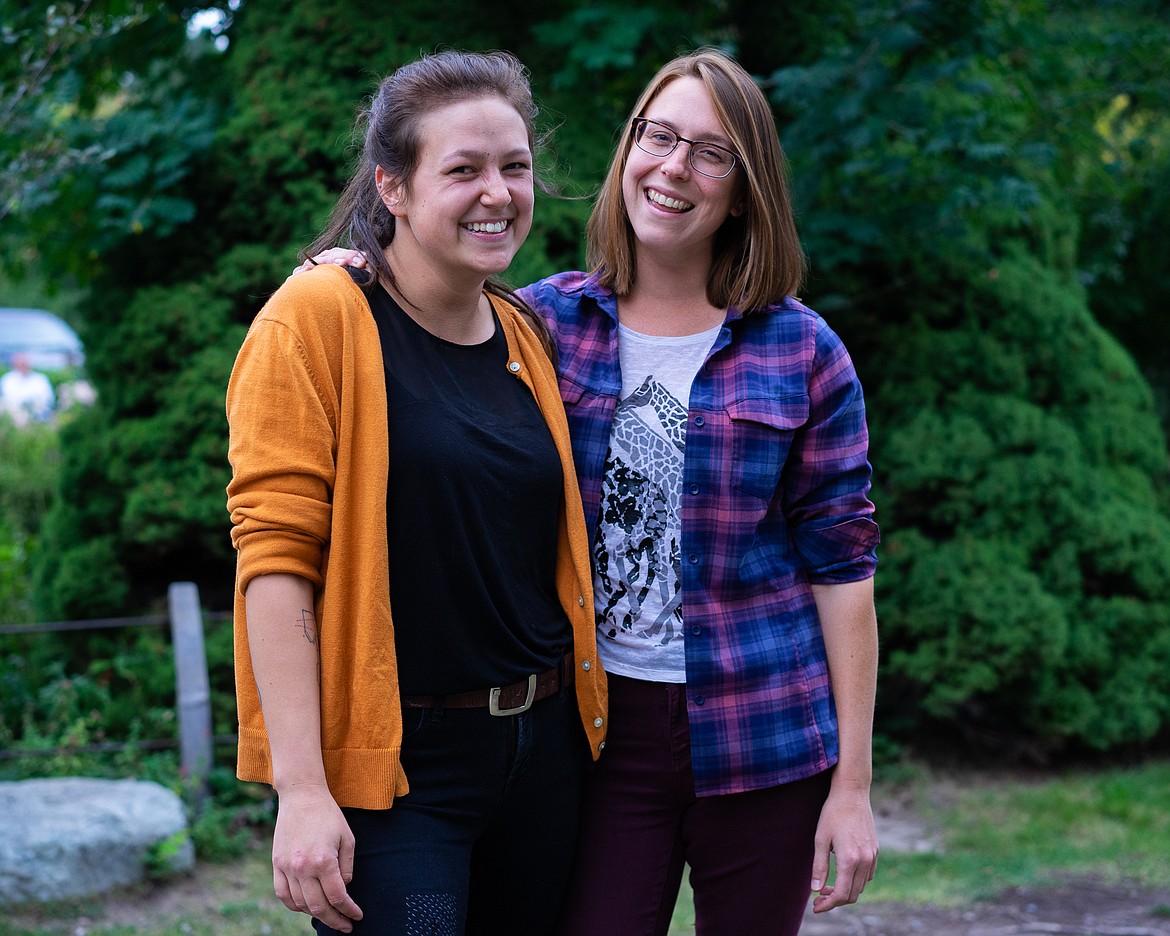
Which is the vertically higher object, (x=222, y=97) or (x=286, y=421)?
(x=222, y=97)

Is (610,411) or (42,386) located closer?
(610,411)

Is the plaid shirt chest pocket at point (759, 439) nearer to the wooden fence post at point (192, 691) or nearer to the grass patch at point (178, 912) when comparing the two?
the grass patch at point (178, 912)

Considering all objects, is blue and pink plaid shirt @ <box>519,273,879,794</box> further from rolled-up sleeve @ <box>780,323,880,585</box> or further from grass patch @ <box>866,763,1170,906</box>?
grass patch @ <box>866,763,1170,906</box>

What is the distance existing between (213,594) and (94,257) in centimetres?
163

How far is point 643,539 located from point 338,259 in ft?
2.55

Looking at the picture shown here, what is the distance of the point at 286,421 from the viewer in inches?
71.6

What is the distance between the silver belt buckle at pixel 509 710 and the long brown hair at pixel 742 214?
847 mm

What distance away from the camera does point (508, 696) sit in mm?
2033

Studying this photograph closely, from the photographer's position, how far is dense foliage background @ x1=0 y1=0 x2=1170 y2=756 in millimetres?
5023

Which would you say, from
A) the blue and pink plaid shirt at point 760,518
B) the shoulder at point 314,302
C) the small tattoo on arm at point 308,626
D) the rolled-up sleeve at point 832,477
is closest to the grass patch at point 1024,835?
the blue and pink plaid shirt at point 760,518

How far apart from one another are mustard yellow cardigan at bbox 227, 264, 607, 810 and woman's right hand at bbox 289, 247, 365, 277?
0.12 m

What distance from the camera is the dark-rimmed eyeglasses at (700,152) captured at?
2.32 m

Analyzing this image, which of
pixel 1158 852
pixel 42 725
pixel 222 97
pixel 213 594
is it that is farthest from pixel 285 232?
pixel 1158 852

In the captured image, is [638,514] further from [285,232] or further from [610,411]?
[285,232]
